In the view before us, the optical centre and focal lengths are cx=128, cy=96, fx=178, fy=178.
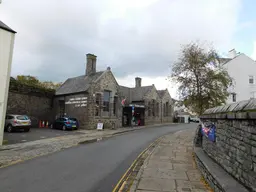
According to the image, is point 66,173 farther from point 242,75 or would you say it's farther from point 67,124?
point 242,75

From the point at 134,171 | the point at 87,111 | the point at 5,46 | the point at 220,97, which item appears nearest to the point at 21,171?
the point at 134,171

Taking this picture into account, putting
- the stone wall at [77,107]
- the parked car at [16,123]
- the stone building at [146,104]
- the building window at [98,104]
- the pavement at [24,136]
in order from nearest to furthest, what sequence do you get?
the pavement at [24,136] → the parked car at [16,123] → the stone wall at [77,107] → the building window at [98,104] → the stone building at [146,104]

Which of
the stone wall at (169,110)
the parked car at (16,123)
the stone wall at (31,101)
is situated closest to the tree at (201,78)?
the parked car at (16,123)

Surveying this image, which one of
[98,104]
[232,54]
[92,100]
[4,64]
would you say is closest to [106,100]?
[98,104]

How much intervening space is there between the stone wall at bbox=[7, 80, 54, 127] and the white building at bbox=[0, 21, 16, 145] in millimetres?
11705

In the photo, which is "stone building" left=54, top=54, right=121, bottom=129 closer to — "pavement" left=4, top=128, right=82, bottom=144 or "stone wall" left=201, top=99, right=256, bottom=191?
"pavement" left=4, top=128, right=82, bottom=144

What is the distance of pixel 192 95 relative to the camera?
50.8ft

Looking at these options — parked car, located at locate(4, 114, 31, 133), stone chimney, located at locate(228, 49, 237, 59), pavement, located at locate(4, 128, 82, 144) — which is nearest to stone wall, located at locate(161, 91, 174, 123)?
stone chimney, located at locate(228, 49, 237, 59)

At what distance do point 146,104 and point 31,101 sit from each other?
1949 cm

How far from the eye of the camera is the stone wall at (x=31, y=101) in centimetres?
2291

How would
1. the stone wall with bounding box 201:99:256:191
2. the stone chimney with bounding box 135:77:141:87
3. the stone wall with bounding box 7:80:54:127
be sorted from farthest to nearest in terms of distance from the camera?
the stone chimney with bounding box 135:77:141:87 → the stone wall with bounding box 7:80:54:127 → the stone wall with bounding box 201:99:256:191

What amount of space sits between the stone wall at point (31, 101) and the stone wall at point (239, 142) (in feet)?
80.7

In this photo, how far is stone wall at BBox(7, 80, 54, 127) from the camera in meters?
22.9

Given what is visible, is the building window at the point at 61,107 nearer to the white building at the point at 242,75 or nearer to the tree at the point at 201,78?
the tree at the point at 201,78
